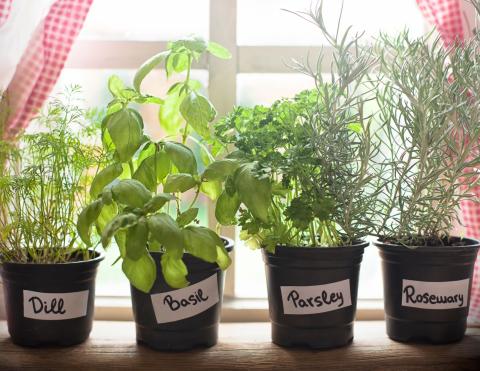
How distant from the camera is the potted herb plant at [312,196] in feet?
3.65

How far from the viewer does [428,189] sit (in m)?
1.17

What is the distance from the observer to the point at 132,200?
1.03 meters

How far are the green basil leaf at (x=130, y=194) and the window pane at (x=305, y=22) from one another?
67 centimetres

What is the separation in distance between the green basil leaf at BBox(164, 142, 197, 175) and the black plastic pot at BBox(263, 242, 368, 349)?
0.22m

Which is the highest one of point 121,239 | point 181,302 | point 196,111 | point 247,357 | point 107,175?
point 196,111

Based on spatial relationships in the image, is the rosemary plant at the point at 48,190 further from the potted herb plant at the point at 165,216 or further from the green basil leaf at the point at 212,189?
the green basil leaf at the point at 212,189

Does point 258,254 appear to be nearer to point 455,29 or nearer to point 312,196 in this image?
point 312,196

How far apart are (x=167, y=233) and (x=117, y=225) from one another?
0.08 m

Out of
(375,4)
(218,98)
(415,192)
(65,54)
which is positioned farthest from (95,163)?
(375,4)

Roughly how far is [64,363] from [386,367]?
1.92ft

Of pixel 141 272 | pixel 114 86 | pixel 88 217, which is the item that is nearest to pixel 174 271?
pixel 141 272

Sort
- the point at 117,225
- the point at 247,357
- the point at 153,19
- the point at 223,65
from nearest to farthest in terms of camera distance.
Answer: the point at 117,225 → the point at 247,357 → the point at 223,65 → the point at 153,19

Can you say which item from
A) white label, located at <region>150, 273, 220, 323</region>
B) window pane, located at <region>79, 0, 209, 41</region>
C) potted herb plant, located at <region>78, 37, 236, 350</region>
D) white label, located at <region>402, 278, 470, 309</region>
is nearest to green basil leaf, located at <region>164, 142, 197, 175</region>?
potted herb plant, located at <region>78, 37, 236, 350</region>

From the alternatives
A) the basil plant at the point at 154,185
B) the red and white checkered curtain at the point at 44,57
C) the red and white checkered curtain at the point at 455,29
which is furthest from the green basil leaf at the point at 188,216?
the red and white checkered curtain at the point at 455,29
